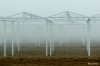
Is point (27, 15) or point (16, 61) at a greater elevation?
point (27, 15)

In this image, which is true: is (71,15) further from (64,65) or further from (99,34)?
(99,34)

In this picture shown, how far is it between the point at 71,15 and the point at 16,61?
6870 millimetres

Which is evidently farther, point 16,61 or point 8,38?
point 8,38

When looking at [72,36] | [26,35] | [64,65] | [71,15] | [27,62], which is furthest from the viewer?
[72,36]

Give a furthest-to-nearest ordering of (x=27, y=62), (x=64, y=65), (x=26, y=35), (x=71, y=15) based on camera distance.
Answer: (x=26, y=35)
(x=71, y=15)
(x=27, y=62)
(x=64, y=65)

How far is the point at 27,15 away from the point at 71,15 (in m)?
3.32

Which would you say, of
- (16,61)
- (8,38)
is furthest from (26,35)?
(16,61)

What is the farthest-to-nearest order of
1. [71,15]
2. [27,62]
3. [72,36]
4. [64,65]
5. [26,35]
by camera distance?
[72,36]
[26,35]
[71,15]
[27,62]
[64,65]

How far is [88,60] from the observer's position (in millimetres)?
18188

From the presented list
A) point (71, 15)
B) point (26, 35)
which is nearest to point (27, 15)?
point (71, 15)

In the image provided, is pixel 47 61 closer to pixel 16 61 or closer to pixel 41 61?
pixel 41 61

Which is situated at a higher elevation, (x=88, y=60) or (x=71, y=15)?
(x=71, y=15)

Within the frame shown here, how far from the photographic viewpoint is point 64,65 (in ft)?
52.6

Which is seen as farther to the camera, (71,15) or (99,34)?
(99,34)
